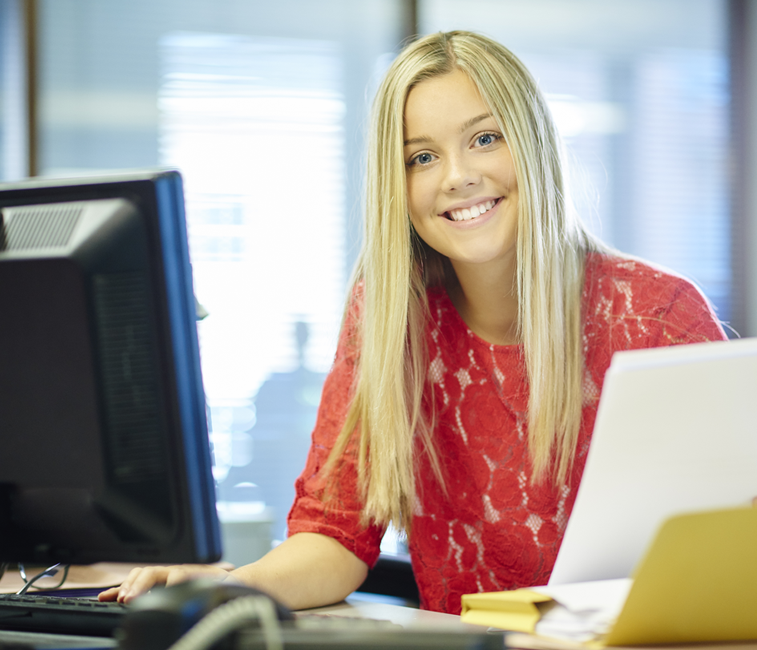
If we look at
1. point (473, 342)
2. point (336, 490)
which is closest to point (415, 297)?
point (473, 342)

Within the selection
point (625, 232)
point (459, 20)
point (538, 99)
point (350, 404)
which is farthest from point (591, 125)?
point (350, 404)

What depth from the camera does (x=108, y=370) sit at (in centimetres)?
58

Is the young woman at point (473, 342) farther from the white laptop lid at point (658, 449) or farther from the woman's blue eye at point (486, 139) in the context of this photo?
the white laptop lid at point (658, 449)

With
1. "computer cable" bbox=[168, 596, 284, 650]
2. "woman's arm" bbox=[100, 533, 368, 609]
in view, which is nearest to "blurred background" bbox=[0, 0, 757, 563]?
"woman's arm" bbox=[100, 533, 368, 609]

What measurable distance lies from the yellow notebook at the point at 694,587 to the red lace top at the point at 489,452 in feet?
1.90

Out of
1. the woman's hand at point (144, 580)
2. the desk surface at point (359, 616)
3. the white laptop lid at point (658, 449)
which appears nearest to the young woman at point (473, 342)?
the desk surface at point (359, 616)

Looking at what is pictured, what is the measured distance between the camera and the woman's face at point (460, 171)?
3.98 ft

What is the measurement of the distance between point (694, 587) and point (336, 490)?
0.70 meters

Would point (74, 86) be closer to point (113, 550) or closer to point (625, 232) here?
point (625, 232)

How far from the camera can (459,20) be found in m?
2.90

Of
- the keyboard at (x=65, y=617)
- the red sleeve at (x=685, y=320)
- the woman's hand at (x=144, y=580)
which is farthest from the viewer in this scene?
the red sleeve at (x=685, y=320)

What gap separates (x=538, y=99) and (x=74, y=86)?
211cm

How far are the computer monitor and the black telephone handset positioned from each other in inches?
5.1

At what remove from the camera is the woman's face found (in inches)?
47.8
